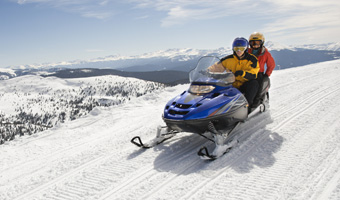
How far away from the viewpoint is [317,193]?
338cm

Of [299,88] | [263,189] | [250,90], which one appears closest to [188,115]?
[263,189]

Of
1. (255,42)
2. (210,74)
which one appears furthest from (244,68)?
(255,42)

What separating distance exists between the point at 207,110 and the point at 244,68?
7.06 feet

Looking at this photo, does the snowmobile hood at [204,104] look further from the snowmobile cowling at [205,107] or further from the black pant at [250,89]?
the black pant at [250,89]

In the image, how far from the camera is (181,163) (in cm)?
478

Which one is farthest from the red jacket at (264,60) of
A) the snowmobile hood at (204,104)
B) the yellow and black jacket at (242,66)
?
the snowmobile hood at (204,104)

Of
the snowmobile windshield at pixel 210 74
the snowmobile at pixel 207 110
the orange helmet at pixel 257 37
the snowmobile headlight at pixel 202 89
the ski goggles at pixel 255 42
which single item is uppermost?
→ the orange helmet at pixel 257 37

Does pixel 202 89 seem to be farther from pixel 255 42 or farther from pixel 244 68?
pixel 255 42

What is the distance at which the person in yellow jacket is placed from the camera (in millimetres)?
6254

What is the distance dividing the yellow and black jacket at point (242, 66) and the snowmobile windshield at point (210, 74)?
360 millimetres

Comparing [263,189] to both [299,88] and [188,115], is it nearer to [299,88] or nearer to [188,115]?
[188,115]

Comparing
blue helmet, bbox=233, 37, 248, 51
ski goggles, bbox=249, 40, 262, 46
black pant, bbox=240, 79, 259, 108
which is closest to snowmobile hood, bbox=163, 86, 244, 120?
black pant, bbox=240, 79, 259, 108

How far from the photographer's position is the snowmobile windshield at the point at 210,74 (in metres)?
5.86

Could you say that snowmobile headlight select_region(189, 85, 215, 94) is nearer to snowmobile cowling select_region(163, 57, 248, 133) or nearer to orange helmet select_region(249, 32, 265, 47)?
snowmobile cowling select_region(163, 57, 248, 133)
